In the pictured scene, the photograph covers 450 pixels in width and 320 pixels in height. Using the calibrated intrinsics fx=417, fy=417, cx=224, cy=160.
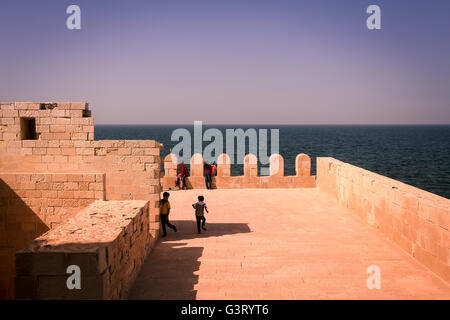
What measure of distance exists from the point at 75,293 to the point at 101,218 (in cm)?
207

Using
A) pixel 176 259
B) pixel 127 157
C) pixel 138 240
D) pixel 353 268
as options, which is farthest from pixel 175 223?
pixel 353 268

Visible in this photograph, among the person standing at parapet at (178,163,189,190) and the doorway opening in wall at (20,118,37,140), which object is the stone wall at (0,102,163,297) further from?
the person standing at parapet at (178,163,189,190)

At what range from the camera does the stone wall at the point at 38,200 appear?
966cm

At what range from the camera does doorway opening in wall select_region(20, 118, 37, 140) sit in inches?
404

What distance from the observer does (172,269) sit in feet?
25.0

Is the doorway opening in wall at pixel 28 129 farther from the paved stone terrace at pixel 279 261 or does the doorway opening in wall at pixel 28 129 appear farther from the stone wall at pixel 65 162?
the paved stone terrace at pixel 279 261

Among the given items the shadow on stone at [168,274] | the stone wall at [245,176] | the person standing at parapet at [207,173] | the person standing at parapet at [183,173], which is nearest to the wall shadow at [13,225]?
the shadow on stone at [168,274]

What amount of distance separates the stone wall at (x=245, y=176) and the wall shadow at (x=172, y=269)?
20.7 ft

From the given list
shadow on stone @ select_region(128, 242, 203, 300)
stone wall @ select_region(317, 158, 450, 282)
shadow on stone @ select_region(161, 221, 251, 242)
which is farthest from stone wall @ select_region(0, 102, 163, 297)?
stone wall @ select_region(317, 158, 450, 282)

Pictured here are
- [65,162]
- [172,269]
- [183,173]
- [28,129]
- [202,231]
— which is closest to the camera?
[172,269]

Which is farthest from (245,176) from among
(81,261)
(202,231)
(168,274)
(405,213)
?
(81,261)

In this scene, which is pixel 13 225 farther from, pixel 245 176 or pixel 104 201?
pixel 245 176

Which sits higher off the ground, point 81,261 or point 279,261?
point 81,261

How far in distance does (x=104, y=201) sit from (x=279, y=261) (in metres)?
3.68
